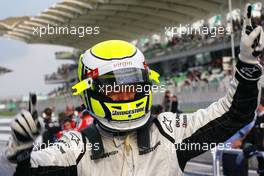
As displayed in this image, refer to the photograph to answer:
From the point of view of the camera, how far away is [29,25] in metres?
36.0

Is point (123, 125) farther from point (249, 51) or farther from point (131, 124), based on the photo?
point (249, 51)

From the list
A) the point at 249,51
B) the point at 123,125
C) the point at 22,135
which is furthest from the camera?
the point at 123,125

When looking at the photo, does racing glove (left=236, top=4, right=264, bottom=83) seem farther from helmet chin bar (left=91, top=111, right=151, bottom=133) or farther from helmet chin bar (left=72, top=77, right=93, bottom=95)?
helmet chin bar (left=72, top=77, right=93, bottom=95)

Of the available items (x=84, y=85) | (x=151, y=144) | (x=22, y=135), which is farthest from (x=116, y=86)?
(x=22, y=135)

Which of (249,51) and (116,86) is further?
(116,86)

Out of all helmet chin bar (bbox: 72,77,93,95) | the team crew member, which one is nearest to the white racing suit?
the team crew member

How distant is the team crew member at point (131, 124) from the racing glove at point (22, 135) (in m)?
0.20

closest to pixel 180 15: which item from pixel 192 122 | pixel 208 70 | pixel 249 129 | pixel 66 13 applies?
pixel 66 13

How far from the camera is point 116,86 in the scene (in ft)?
7.56

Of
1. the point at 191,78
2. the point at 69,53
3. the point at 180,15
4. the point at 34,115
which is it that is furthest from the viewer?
the point at 69,53

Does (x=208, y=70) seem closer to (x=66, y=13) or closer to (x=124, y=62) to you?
(x=66, y=13)

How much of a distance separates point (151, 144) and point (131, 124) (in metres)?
0.12

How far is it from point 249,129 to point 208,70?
55.3ft

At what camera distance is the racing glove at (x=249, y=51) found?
211 cm
